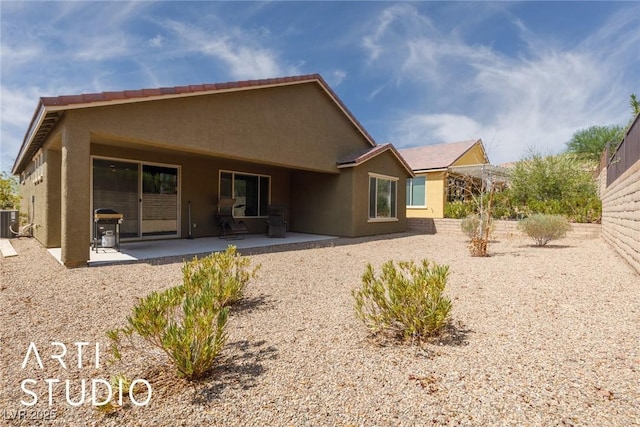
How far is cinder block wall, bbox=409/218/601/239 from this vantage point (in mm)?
12416

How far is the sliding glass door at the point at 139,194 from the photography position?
9719mm

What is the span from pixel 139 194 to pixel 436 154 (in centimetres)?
1666

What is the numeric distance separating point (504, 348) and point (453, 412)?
1.27m

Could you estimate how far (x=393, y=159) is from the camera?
14.6m

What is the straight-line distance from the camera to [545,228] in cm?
1001

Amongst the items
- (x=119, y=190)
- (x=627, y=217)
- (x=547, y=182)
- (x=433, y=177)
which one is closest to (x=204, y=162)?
(x=119, y=190)

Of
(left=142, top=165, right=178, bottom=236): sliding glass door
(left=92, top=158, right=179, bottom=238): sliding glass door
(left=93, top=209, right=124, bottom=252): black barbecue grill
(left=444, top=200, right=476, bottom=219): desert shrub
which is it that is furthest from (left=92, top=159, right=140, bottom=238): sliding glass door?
(left=444, top=200, right=476, bottom=219): desert shrub

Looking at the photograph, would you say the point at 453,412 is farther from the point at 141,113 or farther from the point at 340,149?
the point at 340,149

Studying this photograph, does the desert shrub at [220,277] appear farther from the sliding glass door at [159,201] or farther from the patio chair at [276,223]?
the patio chair at [276,223]

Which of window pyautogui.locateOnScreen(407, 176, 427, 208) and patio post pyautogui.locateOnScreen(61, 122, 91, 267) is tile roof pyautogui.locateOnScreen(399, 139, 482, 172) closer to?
window pyautogui.locateOnScreen(407, 176, 427, 208)

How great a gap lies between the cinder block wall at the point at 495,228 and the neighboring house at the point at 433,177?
1553mm

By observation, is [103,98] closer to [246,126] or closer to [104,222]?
[104,222]

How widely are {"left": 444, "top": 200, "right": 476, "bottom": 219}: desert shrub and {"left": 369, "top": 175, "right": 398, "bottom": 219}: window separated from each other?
3.82 metres

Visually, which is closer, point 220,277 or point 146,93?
point 220,277
